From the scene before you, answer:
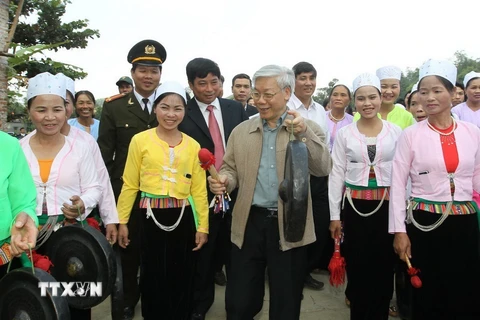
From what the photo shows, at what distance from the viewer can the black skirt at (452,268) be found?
8.86ft

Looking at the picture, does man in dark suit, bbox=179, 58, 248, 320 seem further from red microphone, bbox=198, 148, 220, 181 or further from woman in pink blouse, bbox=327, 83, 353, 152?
woman in pink blouse, bbox=327, 83, 353, 152

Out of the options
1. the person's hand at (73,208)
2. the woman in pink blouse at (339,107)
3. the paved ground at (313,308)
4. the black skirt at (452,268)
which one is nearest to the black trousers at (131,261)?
the paved ground at (313,308)

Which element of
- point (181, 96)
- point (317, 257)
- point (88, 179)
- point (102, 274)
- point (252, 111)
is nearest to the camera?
point (102, 274)

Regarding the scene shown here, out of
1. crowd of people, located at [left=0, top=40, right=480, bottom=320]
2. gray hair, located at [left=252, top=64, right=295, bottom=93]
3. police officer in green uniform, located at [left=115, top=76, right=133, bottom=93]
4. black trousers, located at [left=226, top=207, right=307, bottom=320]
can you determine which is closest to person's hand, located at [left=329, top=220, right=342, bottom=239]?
crowd of people, located at [left=0, top=40, right=480, bottom=320]

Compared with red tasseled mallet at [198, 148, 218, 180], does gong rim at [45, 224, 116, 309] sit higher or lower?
lower

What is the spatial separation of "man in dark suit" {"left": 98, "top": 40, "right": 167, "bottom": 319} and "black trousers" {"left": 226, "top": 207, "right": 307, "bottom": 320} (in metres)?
1.36

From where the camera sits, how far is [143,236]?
3154 millimetres

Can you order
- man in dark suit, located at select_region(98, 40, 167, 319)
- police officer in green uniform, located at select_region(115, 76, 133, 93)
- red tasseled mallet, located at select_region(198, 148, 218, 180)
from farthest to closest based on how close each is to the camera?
1. police officer in green uniform, located at select_region(115, 76, 133, 93)
2. man in dark suit, located at select_region(98, 40, 167, 319)
3. red tasseled mallet, located at select_region(198, 148, 218, 180)

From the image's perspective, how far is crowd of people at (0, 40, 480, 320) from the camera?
8.54 ft

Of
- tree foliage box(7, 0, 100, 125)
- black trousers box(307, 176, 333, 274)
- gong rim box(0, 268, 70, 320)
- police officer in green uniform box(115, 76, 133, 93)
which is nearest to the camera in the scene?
gong rim box(0, 268, 70, 320)

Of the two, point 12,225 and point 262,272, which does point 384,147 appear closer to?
point 262,272

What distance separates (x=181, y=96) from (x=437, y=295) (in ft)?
7.62

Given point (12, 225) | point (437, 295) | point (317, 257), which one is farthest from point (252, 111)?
point (12, 225)

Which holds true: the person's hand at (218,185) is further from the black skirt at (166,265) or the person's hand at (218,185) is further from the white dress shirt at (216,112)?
the white dress shirt at (216,112)
